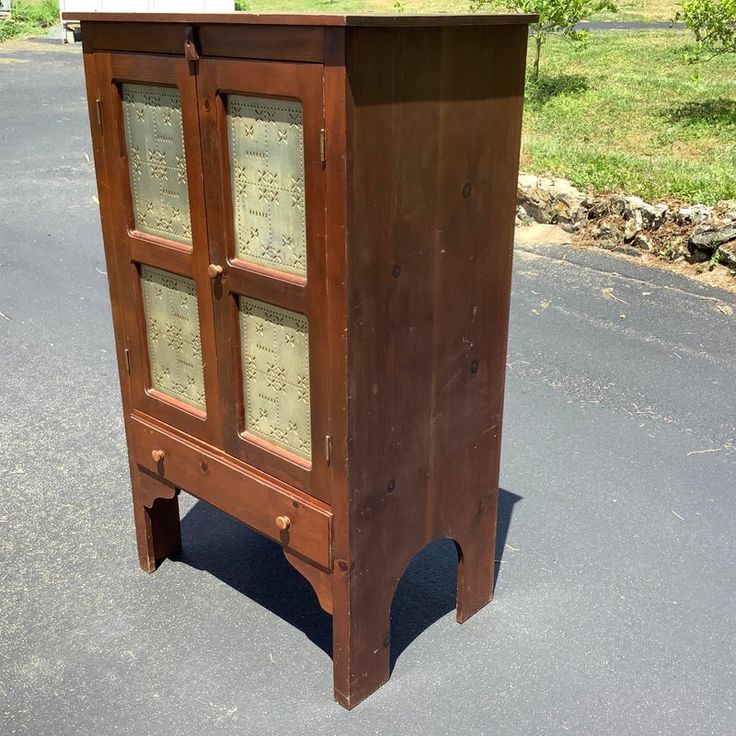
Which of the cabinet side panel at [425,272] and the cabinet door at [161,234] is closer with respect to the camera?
the cabinet side panel at [425,272]

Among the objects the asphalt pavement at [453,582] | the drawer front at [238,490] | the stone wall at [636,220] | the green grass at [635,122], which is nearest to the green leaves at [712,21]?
the green grass at [635,122]

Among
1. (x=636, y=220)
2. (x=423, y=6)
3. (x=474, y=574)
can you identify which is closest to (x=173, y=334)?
(x=474, y=574)

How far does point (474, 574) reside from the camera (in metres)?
3.09

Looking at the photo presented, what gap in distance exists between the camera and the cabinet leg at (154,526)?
10.5 ft

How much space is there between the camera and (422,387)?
2.57m

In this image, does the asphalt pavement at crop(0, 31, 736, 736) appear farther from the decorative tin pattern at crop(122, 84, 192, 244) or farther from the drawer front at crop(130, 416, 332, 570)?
the decorative tin pattern at crop(122, 84, 192, 244)

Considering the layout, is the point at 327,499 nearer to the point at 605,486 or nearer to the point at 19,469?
the point at 605,486

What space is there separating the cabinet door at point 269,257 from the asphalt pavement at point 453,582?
29.3 inches

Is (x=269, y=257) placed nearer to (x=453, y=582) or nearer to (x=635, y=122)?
(x=453, y=582)

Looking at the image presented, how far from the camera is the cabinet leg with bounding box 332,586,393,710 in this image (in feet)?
8.58

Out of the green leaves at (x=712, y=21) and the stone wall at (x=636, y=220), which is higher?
the green leaves at (x=712, y=21)

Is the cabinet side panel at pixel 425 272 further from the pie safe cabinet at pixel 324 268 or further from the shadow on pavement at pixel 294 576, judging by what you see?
the shadow on pavement at pixel 294 576

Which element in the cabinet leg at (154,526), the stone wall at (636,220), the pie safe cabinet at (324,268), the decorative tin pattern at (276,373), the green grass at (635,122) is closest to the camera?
the pie safe cabinet at (324,268)

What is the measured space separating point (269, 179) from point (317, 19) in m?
0.44
